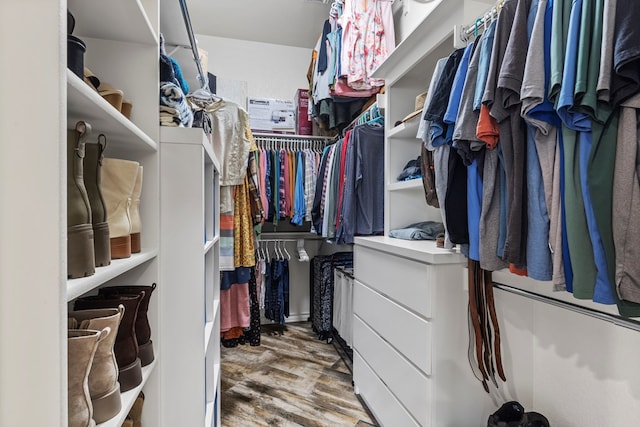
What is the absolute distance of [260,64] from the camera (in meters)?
3.33

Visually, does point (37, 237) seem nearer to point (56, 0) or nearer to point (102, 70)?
point (56, 0)

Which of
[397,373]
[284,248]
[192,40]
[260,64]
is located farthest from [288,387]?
[260,64]

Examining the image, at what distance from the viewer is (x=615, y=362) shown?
42.1 inches

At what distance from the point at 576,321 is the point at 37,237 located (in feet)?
4.92

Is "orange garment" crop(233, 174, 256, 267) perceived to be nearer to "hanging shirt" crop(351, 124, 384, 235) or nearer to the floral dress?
"hanging shirt" crop(351, 124, 384, 235)

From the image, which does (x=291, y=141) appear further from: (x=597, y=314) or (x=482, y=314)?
(x=597, y=314)

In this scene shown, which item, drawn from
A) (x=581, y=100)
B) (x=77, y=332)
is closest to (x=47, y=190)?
(x=77, y=332)

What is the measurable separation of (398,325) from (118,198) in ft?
3.83

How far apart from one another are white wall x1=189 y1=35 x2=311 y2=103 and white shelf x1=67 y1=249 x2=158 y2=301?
2757 millimetres

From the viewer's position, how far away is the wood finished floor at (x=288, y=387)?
1778 millimetres

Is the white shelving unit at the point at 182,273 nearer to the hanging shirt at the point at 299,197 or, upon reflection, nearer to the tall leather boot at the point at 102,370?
the tall leather boot at the point at 102,370

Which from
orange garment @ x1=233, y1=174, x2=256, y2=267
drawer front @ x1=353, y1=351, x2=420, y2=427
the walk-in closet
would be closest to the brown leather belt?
the walk-in closet

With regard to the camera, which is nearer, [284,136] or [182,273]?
[182,273]

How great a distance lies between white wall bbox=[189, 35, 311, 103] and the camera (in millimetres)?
3229
